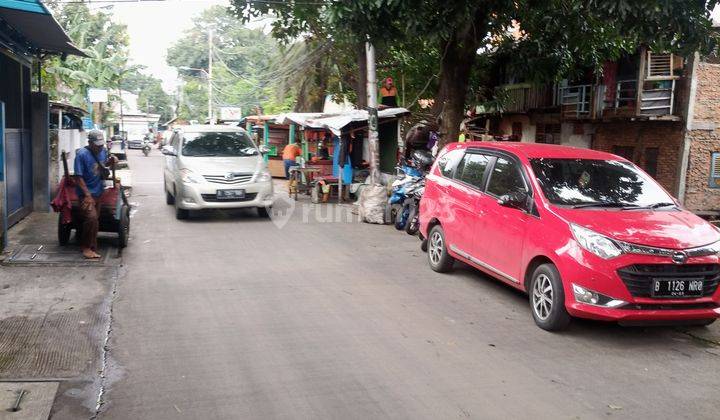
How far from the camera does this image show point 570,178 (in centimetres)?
673

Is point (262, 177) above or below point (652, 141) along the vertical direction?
below

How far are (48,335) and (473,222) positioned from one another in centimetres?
466

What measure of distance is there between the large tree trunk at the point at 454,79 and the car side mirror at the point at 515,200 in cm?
596

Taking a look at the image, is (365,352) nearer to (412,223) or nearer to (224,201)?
(412,223)

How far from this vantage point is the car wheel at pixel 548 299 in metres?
5.91

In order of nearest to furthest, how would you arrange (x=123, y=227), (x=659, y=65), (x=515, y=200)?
(x=515, y=200)
(x=123, y=227)
(x=659, y=65)

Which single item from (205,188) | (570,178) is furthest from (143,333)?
(205,188)

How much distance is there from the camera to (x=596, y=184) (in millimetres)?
6688

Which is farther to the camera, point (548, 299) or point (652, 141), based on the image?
point (652, 141)

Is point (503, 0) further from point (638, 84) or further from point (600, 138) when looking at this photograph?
point (600, 138)

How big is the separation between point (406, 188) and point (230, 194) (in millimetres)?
3485

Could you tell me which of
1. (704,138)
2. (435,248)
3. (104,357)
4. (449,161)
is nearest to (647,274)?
(435,248)

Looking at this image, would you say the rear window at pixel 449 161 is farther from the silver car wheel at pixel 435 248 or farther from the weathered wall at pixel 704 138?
the weathered wall at pixel 704 138

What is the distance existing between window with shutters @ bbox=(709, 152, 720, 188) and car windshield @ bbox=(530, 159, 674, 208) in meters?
11.1
